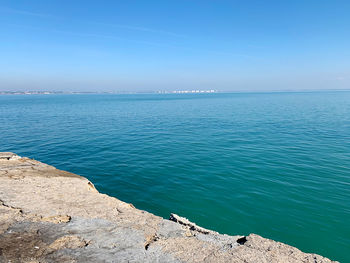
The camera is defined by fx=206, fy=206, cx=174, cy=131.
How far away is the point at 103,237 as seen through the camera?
601 cm

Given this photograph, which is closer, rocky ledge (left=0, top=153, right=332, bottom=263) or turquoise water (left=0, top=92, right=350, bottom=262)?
rocky ledge (left=0, top=153, right=332, bottom=263)

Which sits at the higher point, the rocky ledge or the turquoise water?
the rocky ledge

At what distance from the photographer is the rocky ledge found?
5.28m

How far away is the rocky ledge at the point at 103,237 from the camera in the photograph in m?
5.28

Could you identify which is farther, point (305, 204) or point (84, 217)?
point (305, 204)

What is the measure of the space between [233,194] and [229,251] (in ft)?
25.8

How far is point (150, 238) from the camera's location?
612cm

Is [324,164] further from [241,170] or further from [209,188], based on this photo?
[209,188]

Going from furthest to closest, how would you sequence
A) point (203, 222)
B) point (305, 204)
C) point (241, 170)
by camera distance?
point (241, 170), point (305, 204), point (203, 222)

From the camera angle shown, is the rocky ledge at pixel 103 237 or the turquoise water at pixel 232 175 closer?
the rocky ledge at pixel 103 237

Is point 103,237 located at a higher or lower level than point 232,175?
higher

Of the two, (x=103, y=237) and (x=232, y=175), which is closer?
(x=103, y=237)

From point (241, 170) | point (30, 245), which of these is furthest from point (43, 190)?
Answer: point (241, 170)

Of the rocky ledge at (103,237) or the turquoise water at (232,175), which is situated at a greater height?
the rocky ledge at (103,237)
